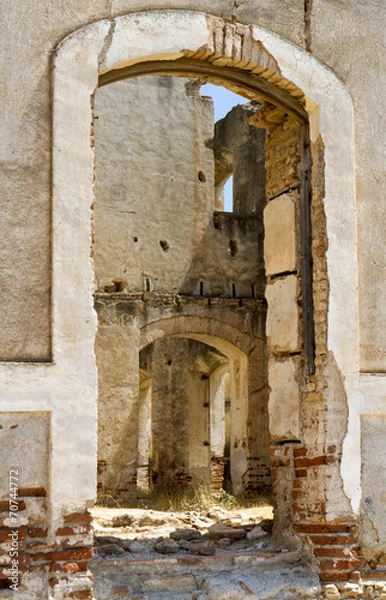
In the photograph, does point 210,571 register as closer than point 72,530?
No

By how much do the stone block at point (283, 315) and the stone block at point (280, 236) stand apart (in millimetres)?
119

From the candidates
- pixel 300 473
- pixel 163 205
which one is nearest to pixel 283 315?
pixel 300 473

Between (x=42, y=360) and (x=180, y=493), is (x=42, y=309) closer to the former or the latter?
(x=42, y=360)

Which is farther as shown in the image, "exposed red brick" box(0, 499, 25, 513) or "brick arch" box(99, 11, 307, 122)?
"brick arch" box(99, 11, 307, 122)

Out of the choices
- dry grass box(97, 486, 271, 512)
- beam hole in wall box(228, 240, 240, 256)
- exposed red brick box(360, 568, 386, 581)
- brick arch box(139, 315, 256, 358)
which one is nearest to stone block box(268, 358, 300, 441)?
exposed red brick box(360, 568, 386, 581)

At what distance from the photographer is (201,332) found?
44.7 ft

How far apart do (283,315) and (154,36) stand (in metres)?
2.24

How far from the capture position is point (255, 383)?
14.0 meters

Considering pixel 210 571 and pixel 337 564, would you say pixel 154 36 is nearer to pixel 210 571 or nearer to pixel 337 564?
pixel 210 571

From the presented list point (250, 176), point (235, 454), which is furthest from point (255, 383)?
point (250, 176)

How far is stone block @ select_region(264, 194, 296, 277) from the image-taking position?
629 cm

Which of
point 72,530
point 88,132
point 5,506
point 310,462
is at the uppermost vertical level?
point 88,132

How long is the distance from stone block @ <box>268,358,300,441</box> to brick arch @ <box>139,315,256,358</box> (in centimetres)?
705

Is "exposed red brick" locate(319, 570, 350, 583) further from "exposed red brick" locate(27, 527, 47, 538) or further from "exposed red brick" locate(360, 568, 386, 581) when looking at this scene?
"exposed red brick" locate(27, 527, 47, 538)
